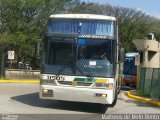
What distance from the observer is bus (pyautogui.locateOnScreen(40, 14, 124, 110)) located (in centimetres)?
1408

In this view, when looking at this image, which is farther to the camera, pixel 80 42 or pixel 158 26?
pixel 158 26

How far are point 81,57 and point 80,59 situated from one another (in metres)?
0.08

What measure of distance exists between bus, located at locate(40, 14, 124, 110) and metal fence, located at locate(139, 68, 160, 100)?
21.8 feet

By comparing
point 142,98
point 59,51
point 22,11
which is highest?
point 22,11

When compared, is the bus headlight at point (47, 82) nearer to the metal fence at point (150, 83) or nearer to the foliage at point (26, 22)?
the metal fence at point (150, 83)

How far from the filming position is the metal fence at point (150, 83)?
20.8 metres

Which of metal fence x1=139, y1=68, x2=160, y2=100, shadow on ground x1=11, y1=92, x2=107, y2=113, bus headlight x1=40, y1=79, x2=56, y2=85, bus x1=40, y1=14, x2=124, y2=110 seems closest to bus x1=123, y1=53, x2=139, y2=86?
metal fence x1=139, y1=68, x2=160, y2=100

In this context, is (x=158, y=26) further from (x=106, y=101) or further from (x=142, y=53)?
(x=106, y=101)

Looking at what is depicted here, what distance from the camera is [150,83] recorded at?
22.5m

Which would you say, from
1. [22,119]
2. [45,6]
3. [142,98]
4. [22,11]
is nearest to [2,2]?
[22,11]

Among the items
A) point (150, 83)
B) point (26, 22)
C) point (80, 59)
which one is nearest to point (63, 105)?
point (80, 59)

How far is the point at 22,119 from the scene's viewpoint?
1194 centimetres

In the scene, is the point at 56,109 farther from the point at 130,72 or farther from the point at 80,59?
the point at 130,72

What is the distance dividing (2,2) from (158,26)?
41.6 metres
